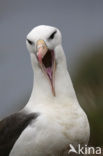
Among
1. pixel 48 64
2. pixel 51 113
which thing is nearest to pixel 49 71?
pixel 48 64

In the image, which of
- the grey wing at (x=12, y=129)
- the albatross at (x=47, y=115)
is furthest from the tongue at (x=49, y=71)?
the grey wing at (x=12, y=129)

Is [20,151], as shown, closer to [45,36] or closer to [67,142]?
[67,142]

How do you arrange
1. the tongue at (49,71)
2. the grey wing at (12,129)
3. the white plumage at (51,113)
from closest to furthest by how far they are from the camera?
the white plumage at (51,113), the grey wing at (12,129), the tongue at (49,71)

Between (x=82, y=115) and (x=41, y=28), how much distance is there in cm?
91

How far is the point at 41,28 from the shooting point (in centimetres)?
938

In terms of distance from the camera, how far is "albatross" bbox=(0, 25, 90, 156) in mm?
9125

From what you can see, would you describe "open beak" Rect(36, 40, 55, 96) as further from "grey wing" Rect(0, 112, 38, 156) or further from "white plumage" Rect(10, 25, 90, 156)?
"grey wing" Rect(0, 112, 38, 156)

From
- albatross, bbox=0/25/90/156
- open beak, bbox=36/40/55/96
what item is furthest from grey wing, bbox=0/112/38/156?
open beak, bbox=36/40/55/96

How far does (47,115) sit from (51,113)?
2.0 inches

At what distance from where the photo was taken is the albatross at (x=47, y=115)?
9125mm

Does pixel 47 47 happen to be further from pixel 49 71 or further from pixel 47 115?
pixel 47 115

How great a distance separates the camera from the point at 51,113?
9227 mm

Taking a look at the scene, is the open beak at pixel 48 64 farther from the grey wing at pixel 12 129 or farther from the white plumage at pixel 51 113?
the grey wing at pixel 12 129

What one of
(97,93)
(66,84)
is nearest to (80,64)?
(97,93)
